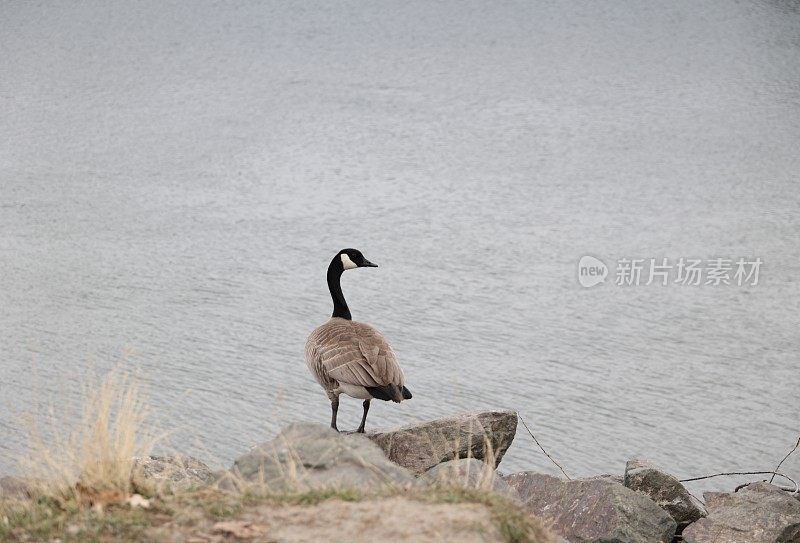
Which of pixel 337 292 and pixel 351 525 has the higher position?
pixel 337 292

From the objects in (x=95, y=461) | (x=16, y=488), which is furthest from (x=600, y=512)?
(x=16, y=488)

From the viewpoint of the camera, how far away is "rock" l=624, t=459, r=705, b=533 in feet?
18.8

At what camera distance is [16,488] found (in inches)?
184

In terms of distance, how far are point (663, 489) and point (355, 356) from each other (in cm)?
184

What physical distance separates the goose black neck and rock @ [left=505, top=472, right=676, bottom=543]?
1547mm

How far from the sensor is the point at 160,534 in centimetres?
355

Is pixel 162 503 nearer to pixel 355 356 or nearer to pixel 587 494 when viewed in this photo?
pixel 355 356

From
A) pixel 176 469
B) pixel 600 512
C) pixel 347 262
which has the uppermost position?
pixel 347 262

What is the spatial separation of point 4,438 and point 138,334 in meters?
1.86

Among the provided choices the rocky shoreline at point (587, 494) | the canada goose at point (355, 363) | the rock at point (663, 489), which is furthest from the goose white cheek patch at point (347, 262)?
the rock at point (663, 489)

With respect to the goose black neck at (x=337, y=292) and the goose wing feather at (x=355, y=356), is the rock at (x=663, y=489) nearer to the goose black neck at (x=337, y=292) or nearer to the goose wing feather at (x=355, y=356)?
the goose wing feather at (x=355, y=356)

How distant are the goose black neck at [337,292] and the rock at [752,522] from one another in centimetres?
226

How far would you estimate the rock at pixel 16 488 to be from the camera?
4.16 meters

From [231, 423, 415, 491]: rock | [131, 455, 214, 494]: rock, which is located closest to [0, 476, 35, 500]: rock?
[131, 455, 214, 494]: rock
